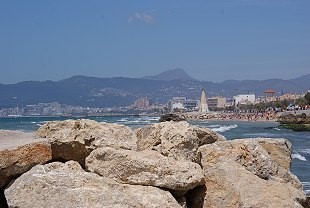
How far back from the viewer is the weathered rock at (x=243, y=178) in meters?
6.09

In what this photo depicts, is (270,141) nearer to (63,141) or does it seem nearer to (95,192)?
(63,141)

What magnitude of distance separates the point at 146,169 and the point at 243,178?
1.27 meters

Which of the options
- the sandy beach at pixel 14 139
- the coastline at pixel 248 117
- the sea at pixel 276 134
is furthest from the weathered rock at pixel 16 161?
the coastline at pixel 248 117

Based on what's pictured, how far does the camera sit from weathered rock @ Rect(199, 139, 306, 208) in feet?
20.0

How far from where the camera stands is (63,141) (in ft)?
22.2

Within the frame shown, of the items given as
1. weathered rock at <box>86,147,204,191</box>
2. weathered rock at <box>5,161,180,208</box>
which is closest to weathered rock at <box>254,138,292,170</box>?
weathered rock at <box>86,147,204,191</box>

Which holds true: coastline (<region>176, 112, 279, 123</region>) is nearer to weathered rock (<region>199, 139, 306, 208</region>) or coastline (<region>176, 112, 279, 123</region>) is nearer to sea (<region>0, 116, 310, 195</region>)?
sea (<region>0, 116, 310, 195</region>)

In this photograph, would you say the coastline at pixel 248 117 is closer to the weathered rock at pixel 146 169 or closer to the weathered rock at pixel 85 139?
the weathered rock at pixel 85 139

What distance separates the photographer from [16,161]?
20.4 feet

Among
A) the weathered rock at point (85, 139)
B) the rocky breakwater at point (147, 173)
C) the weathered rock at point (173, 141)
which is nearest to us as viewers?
the rocky breakwater at point (147, 173)

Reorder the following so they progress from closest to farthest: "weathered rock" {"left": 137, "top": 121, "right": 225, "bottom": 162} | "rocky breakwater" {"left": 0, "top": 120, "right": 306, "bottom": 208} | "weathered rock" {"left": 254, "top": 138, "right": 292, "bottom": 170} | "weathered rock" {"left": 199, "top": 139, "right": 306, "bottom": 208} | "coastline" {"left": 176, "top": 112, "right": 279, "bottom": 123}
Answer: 1. "rocky breakwater" {"left": 0, "top": 120, "right": 306, "bottom": 208}
2. "weathered rock" {"left": 199, "top": 139, "right": 306, "bottom": 208}
3. "weathered rock" {"left": 137, "top": 121, "right": 225, "bottom": 162}
4. "weathered rock" {"left": 254, "top": 138, "right": 292, "bottom": 170}
5. "coastline" {"left": 176, "top": 112, "right": 279, "bottom": 123}

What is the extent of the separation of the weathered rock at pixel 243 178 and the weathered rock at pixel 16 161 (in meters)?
2.08

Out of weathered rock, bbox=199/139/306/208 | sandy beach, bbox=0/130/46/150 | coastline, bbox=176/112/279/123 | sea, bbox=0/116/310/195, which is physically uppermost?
sandy beach, bbox=0/130/46/150

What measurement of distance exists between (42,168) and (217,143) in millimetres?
2775
